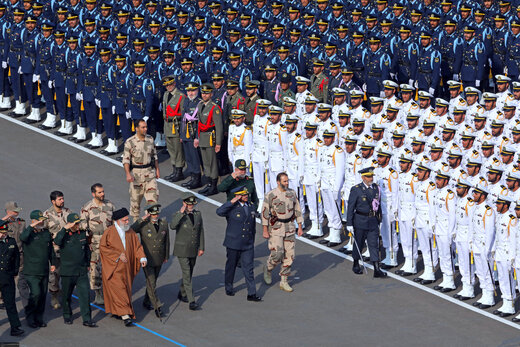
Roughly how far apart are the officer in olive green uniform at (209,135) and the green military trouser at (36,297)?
7314mm

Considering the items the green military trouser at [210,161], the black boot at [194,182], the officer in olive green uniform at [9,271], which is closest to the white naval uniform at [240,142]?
the green military trouser at [210,161]

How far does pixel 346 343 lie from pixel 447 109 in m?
8.08

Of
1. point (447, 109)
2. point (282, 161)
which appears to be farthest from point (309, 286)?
point (447, 109)

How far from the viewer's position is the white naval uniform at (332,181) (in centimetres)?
2883

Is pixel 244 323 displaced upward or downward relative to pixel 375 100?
downward

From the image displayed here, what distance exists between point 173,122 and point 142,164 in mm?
3430

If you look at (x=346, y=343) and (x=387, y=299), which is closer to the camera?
(x=346, y=343)

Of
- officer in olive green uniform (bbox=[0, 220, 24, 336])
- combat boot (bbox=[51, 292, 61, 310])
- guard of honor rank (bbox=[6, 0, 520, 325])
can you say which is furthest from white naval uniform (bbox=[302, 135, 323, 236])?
officer in olive green uniform (bbox=[0, 220, 24, 336])

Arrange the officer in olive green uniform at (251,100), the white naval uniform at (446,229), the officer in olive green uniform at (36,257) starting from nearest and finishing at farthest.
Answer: the officer in olive green uniform at (36,257), the white naval uniform at (446,229), the officer in olive green uniform at (251,100)

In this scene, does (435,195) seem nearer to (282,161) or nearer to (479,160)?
(479,160)

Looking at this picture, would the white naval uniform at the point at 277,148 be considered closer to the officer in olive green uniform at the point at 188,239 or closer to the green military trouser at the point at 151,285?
the officer in olive green uniform at the point at 188,239

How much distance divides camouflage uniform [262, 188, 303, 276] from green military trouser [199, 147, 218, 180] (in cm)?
498

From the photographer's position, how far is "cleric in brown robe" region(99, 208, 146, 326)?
80.5 feet

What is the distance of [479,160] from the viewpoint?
2850cm
